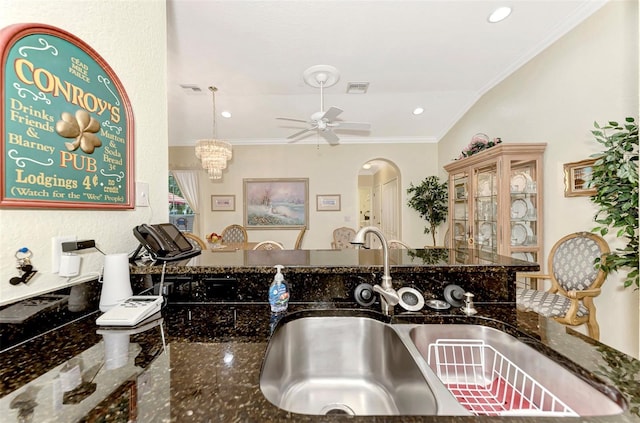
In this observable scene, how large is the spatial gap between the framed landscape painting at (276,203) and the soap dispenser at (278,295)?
410 cm

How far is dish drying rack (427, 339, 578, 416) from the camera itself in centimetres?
71

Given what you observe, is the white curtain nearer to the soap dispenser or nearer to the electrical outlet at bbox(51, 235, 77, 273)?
the electrical outlet at bbox(51, 235, 77, 273)

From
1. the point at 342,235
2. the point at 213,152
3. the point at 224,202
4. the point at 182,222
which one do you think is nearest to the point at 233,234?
the point at 224,202

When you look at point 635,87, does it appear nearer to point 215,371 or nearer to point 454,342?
point 454,342

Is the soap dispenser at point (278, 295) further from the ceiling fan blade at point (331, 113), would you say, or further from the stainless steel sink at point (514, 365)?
the ceiling fan blade at point (331, 113)

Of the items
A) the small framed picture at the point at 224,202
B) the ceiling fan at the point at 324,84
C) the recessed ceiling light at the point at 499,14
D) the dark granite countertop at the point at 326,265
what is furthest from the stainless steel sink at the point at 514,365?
the small framed picture at the point at 224,202

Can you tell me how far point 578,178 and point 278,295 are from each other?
8.99ft

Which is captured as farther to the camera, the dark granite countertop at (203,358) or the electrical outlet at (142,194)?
the electrical outlet at (142,194)

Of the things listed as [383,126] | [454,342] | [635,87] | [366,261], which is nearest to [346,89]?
[383,126]

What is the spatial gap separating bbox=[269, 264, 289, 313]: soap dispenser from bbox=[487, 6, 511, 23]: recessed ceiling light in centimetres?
285

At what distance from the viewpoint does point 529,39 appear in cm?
251

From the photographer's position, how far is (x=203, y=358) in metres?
0.64

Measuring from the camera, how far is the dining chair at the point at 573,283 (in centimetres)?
181

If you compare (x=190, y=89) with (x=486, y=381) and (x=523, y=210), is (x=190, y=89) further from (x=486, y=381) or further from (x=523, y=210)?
(x=523, y=210)
